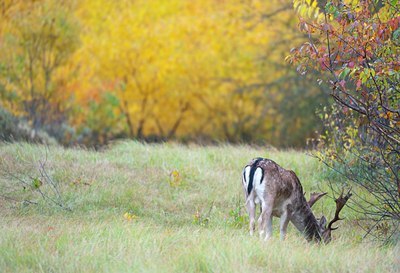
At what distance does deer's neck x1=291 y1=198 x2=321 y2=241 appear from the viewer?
389 inches

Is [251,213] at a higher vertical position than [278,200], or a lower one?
lower

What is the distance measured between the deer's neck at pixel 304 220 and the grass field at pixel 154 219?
14 cm

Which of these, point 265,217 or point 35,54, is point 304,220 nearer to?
point 265,217

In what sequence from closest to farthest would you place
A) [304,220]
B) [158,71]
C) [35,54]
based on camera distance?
[304,220] → [35,54] → [158,71]

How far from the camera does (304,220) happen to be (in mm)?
9961

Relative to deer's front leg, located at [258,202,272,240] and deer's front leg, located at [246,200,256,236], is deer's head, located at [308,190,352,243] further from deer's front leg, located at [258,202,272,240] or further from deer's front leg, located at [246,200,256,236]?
deer's front leg, located at [246,200,256,236]

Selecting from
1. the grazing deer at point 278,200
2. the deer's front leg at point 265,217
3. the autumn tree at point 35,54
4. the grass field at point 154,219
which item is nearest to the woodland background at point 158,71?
the autumn tree at point 35,54

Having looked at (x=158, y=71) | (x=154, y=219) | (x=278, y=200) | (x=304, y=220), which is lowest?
(x=158, y=71)

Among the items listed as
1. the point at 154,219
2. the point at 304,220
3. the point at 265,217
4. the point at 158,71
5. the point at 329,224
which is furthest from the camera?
the point at 158,71

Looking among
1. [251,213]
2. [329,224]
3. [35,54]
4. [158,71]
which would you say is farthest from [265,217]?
[158,71]

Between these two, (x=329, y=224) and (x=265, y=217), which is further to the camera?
(x=329, y=224)

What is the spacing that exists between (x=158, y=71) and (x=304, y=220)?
17.4 metres

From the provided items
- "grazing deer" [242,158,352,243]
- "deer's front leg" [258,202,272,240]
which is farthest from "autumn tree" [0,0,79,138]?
"deer's front leg" [258,202,272,240]

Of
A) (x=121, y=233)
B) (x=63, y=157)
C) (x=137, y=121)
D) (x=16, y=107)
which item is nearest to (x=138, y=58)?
(x=137, y=121)
